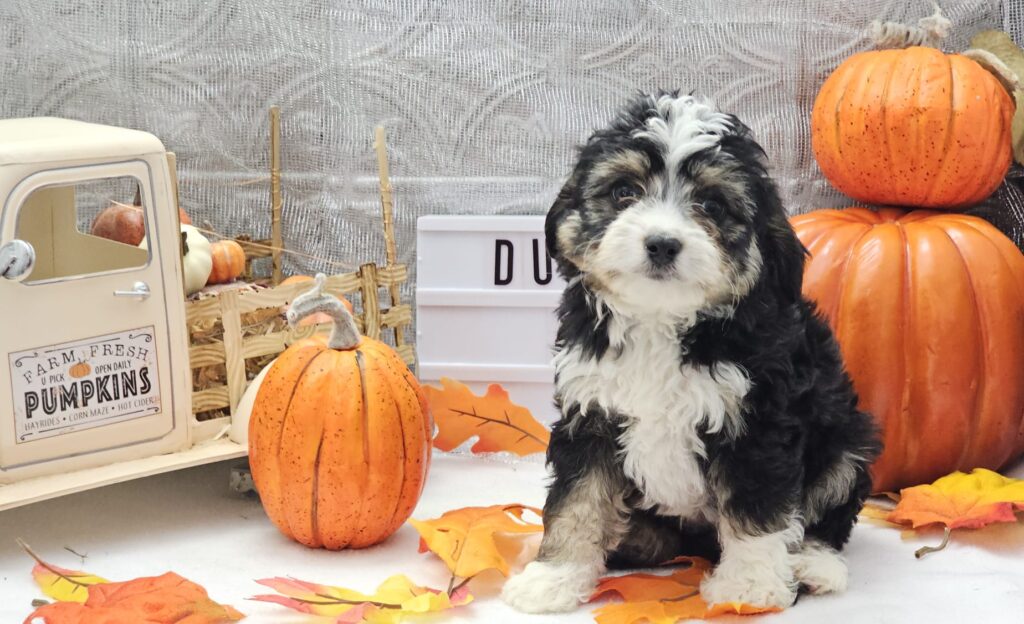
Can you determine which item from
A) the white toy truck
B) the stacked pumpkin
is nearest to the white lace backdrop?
the stacked pumpkin

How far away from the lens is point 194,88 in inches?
170

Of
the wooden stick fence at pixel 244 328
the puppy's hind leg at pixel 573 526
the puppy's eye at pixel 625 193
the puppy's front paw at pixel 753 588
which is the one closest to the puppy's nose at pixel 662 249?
the puppy's eye at pixel 625 193

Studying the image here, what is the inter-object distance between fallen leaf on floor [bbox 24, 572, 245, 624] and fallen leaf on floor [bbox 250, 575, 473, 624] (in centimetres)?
11

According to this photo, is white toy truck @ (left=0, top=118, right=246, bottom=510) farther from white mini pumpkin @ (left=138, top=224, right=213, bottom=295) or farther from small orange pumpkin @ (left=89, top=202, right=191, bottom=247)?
small orange pumpkin @ (left=89, top=202, right=191, bottom=247)

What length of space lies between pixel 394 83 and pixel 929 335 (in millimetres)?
2013

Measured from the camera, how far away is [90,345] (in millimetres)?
3066

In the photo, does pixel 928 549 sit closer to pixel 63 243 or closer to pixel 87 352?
pixel 87 352

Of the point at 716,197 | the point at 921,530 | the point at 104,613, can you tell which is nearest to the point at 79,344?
the point at 104,613

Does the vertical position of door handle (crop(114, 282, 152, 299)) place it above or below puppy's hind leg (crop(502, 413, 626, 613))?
above

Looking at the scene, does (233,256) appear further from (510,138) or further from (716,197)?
(716,197)

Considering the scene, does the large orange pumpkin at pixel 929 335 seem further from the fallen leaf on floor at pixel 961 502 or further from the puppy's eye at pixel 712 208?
the puppy's eye at pixel 712 208

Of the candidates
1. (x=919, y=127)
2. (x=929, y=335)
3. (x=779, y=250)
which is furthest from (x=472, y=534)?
(x=919, y=127)

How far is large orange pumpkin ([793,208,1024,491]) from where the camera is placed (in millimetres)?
3465

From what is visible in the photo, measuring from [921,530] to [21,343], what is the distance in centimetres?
240
